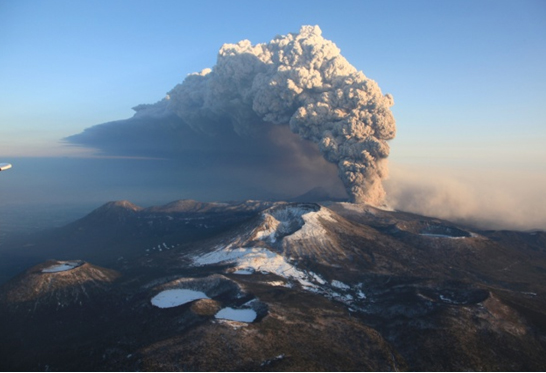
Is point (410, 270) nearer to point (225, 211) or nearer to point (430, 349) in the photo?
point (430, 349)

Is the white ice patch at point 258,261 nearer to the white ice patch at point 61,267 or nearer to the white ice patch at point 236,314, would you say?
the white ice patch at point 236,314

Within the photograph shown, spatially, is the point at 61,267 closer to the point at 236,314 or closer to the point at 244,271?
the point at 244,271

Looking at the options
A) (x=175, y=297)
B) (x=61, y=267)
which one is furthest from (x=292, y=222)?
(x=61, y=267)

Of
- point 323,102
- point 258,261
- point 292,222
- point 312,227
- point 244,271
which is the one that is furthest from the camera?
point 323,102

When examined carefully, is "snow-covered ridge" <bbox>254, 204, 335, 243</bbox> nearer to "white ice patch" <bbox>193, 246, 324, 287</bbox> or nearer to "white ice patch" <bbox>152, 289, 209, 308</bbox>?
"white ice patch" <bbox>193, 246, 324, 287</bbox>

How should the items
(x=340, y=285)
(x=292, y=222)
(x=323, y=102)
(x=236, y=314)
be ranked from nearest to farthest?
(x=236, y=314) < (x=340, y=285) < (x=292, y=222) < (x=323, y=102)
